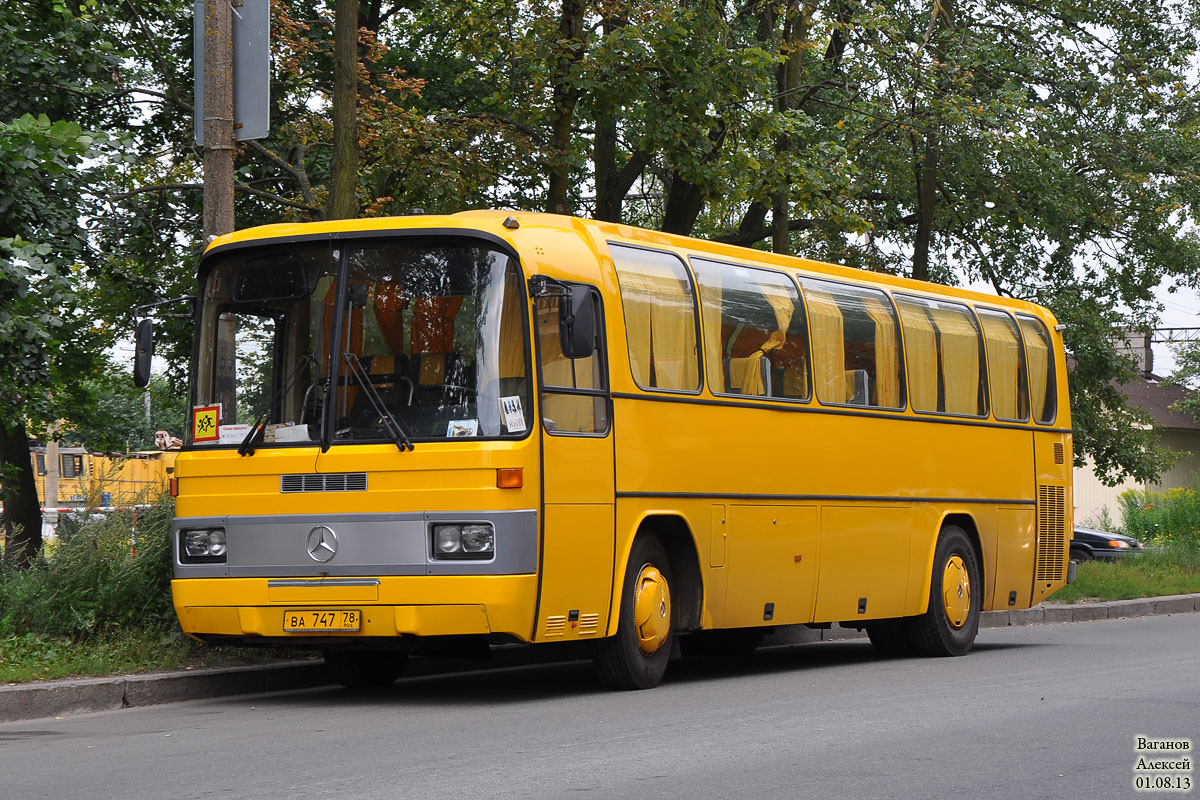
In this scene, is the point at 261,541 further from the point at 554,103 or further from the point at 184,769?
the point at 554,103

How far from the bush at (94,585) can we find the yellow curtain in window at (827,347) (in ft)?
17.3

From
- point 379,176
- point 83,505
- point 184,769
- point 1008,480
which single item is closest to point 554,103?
point 379,176

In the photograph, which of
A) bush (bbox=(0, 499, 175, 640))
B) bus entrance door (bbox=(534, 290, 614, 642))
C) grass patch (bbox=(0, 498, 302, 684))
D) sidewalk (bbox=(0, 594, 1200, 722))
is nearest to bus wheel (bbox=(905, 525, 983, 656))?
sidewalk (bbox=(0, 594, 1200, 722))

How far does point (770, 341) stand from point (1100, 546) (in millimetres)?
22272

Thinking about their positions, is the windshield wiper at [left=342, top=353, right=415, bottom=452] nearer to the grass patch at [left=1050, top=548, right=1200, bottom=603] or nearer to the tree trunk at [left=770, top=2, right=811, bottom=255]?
the tree trunk at [left=770, top=2, right=811, bottom=255]

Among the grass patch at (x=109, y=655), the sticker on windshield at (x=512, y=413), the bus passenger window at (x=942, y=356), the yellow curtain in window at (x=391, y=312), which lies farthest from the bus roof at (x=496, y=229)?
the grass patch at (x=109, y=655)

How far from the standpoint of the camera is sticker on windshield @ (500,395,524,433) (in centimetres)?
1010

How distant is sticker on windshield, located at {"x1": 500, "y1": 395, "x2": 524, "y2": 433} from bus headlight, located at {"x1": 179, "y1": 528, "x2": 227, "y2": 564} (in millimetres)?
2059

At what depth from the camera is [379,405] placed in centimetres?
1024

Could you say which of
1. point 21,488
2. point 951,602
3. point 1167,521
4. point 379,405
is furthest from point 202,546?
point 1167,521

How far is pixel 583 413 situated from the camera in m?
10.7

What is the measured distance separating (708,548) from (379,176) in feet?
31.8

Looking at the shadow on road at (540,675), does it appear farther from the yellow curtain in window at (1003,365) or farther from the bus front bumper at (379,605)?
the yellow curtain in window at (1003,365)

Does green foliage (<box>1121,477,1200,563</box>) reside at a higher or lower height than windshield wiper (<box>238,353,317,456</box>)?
lower
